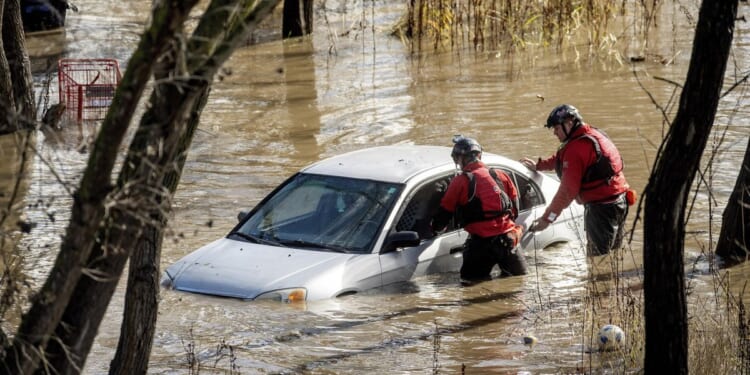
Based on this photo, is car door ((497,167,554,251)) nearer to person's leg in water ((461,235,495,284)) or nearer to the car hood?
person's leg in water ((461,235,495,284))

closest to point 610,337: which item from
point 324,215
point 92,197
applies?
point 324,215

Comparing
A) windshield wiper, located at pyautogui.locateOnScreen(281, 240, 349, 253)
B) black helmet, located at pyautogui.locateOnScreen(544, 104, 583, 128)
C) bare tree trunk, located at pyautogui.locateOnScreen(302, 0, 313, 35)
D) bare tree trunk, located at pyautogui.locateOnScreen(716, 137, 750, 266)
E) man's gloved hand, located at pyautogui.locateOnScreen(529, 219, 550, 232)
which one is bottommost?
bare tree trunk, located at pyautogui.locateOnScreen(716, 137, 750, 266)

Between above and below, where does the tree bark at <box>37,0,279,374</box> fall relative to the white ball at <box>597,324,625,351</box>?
above

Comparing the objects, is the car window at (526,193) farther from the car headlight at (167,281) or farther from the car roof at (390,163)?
the car headlight at (167,281)

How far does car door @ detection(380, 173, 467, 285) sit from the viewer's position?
955cm

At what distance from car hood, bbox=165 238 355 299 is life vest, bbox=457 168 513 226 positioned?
44.6 inches

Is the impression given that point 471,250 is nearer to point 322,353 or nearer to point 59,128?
point 322,353

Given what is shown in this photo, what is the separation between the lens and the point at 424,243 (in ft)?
32.3

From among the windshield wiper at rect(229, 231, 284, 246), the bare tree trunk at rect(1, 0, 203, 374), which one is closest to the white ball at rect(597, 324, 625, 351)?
the windshield wiper at rect(229, 231, 284, 246)

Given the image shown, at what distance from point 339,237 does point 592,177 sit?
2.49 m

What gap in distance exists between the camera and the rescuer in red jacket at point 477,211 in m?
9.83

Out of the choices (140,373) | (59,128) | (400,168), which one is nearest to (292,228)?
(400,168)

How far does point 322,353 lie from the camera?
834 centimetres

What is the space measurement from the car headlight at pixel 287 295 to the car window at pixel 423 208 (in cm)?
118
